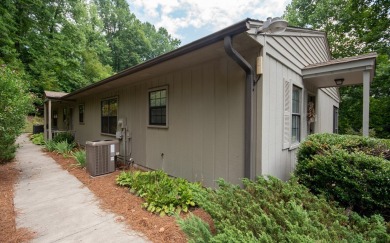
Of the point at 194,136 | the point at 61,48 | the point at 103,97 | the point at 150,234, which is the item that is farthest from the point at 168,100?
the point at 61,48

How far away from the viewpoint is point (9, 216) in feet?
9.98

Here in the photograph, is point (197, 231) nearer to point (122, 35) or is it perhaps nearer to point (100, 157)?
point (100, 157)

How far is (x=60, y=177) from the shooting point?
514 cm

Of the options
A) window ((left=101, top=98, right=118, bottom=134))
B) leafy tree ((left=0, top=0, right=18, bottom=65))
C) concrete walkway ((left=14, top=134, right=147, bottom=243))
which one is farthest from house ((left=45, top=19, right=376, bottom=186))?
leafy tree ((left=0, top=0, right=18, bottom=65))

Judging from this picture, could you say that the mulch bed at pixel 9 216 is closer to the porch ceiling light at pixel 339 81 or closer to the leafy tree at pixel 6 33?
the porch ceiling light at pixel 339 81

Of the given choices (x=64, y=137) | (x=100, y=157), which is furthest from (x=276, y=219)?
(x=64, y=137)

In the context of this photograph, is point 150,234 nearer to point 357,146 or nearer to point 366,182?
point 366,182

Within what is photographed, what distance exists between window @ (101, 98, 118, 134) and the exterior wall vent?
2098mm

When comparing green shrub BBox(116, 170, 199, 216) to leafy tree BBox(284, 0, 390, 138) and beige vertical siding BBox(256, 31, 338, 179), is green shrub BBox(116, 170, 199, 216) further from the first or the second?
leafy tree BBox(284, 0, 390, 138)

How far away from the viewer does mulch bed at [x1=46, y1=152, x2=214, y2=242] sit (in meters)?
2.60

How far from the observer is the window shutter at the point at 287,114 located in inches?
156

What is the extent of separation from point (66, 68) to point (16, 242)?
17756 millimetres

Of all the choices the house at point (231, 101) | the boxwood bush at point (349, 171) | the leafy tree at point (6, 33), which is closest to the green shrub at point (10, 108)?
the house at point (231, 101)

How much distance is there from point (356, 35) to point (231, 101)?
16.1 meters
